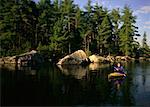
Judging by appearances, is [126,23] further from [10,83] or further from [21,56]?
[10,83]

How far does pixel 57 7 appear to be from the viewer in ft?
282

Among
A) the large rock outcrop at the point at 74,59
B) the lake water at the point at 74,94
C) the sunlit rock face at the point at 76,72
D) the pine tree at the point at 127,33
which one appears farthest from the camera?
the pine tree at the point at 127,33

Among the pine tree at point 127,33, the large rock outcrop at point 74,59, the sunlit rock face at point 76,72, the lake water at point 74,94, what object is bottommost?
the lake water at point 74,94

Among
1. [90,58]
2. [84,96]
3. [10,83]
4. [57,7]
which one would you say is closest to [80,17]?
[57,7]

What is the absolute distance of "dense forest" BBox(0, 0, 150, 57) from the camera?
71.4m

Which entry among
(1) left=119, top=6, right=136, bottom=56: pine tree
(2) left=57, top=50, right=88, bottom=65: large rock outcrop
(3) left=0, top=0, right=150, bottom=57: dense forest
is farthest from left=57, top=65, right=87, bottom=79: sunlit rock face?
(1) left=119, top=6, right=136, bottom=56: pine tree

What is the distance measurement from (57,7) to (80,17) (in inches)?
297

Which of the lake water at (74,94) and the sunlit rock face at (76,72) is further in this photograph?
the sunlit rock face at (76,72)

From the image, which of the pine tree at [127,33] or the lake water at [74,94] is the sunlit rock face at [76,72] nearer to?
the lake water at [74,94]

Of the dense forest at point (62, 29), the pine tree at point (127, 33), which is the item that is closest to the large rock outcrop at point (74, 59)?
the dense forest at point (62, 29)

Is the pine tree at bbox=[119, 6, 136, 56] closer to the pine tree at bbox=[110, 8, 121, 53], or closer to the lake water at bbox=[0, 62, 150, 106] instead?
the pine tree at bbox=[110, 8, 121, 53]

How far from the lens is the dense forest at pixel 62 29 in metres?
71.4

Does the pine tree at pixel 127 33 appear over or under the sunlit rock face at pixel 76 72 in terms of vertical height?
over

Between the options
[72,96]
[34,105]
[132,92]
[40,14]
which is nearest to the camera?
[34,105]
